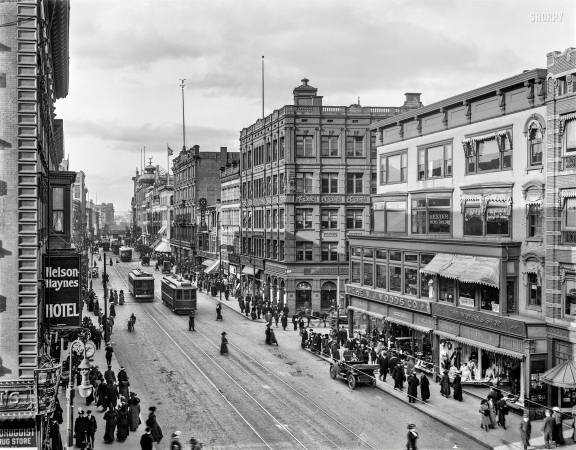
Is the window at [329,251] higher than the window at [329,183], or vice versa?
the window at [329,183]

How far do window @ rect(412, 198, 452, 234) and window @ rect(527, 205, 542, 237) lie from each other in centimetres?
650

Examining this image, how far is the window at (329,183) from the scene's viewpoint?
202 feet

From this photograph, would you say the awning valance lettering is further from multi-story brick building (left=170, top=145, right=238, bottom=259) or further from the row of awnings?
multi-story brick building (left=170, top=145, right=238, bottom=259)

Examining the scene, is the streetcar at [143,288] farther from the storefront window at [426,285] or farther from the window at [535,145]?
the window at [535,145]

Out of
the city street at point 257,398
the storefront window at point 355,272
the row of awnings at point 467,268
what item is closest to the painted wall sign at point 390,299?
the storefront window at point 355,272

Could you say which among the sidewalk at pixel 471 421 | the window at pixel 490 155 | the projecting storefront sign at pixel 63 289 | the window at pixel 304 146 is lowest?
the sidewalk at pixel 471 421

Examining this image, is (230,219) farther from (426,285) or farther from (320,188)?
(426,285)

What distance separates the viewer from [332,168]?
61375 mm

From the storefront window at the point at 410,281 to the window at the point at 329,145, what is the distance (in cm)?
2437

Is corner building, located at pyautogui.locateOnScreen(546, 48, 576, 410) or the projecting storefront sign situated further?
corner building, located at pyautogui.locateOnScreen(546, 48, 576, 410)

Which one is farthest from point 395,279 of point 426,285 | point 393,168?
point 393,168

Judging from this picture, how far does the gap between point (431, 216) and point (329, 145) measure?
24750mm

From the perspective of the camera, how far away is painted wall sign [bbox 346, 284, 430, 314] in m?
36.4

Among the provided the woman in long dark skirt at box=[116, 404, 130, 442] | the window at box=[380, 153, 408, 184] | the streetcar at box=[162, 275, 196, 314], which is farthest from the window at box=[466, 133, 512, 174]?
the streetcar at box=[162, 275, 196, 314]
